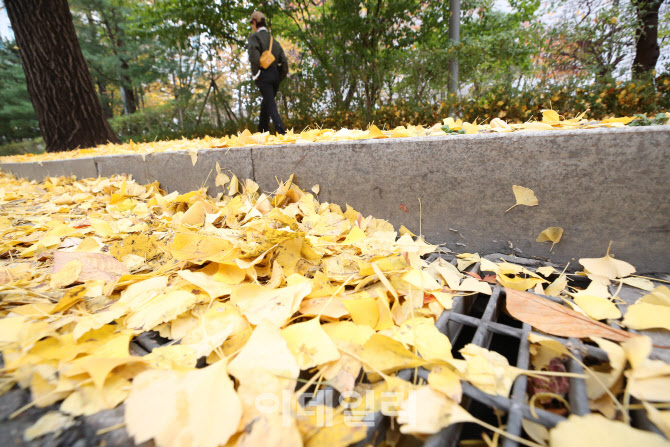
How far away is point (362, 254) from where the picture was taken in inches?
42.4

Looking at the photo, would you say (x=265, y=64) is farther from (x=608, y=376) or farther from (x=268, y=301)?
(x=608, y=376)

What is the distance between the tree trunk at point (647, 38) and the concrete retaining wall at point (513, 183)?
18.5ft

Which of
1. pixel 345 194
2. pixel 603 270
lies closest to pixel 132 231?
pixel 345 194

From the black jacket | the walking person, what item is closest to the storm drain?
the walking person

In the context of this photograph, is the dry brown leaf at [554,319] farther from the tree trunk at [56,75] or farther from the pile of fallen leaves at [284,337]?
the tree trunk at [56,75]

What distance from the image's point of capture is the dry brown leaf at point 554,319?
0.67m

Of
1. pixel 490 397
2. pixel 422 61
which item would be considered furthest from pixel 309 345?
pixel 422 61

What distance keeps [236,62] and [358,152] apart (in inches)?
328

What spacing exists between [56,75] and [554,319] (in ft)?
23.1

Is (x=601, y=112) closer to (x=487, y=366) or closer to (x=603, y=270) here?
(x=603, y=270)

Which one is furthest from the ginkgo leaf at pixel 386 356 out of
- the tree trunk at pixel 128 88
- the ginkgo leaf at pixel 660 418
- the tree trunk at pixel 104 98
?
the tree trunk at pixel 104 98

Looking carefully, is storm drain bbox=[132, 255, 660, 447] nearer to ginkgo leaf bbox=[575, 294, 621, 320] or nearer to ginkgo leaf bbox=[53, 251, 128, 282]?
ginkgo leaf bbox=[575, 294, 621, 320]

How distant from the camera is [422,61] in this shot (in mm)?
4461

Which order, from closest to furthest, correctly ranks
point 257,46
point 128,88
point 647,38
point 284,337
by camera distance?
point 284,337, point 257,46, point 647,38, point 128,88
